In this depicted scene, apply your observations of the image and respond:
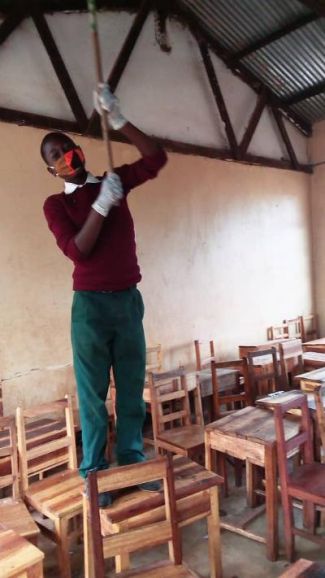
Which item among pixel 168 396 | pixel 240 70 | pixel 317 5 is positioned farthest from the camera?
pixel 240 70

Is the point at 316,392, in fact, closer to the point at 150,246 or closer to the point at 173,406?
the point at 173,406

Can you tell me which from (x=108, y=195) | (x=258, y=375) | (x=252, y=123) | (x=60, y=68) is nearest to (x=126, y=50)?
(x=60, y=68)

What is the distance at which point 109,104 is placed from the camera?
197 cm

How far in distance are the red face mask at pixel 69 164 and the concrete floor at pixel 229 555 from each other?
2.13 metres

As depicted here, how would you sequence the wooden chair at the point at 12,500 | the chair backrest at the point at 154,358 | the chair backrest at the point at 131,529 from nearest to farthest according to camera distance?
the chair backrest at the point at 131,529
the wooden chair at the point at 12,500
the chair backrest at the point at 154,358

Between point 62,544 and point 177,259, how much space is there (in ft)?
11.5

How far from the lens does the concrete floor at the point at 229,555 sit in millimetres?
→ 2564

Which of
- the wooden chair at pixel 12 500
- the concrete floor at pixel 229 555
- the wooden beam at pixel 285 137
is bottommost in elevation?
the concrete floor at pixel 229 555

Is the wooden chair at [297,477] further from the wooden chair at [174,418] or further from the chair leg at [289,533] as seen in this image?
the wooden chair at [174,418]

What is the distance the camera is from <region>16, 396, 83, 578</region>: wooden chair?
234 centimetres

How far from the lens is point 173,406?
14.8 ft

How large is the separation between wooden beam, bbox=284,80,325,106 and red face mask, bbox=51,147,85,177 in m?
5.07

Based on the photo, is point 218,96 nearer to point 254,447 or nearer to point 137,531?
point 254,447

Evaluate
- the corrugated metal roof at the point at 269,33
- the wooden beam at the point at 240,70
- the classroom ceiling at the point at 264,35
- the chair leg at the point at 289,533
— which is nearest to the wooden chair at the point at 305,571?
the chair leg at the point at 289,533
